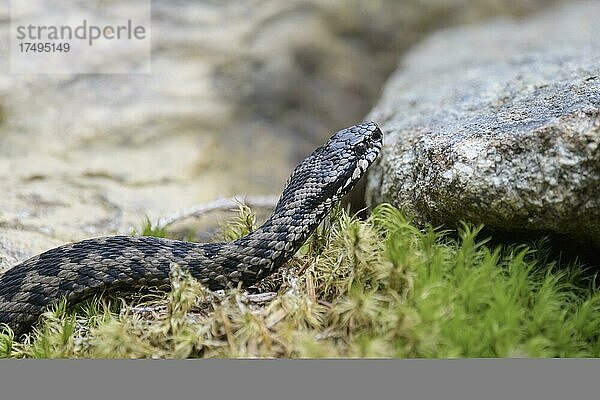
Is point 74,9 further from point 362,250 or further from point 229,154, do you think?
point 362,250

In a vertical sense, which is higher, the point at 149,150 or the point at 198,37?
the point at 198,37

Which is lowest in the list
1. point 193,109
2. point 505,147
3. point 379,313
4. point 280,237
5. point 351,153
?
point 379,313

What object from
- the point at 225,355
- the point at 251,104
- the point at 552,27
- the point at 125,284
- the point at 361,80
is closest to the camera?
the point at 225,355

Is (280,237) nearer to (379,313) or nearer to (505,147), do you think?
(379,313)

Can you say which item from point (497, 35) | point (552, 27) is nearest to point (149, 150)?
point (497, 35)

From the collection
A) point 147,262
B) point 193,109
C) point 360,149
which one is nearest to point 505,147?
point 360,149

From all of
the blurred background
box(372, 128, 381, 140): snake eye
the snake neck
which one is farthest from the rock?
the blurred background

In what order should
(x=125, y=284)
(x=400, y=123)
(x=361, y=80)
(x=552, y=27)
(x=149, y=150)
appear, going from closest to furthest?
1. (x=125, y=284)
2. (x=400, y=123)
3. (x=149, y=150)
4. (x=552, y=27)
5. (x=361, y=80)

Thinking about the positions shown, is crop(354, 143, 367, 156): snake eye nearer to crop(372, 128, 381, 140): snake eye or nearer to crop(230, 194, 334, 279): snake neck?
crop(372, 128, 381, 140): snake eye
